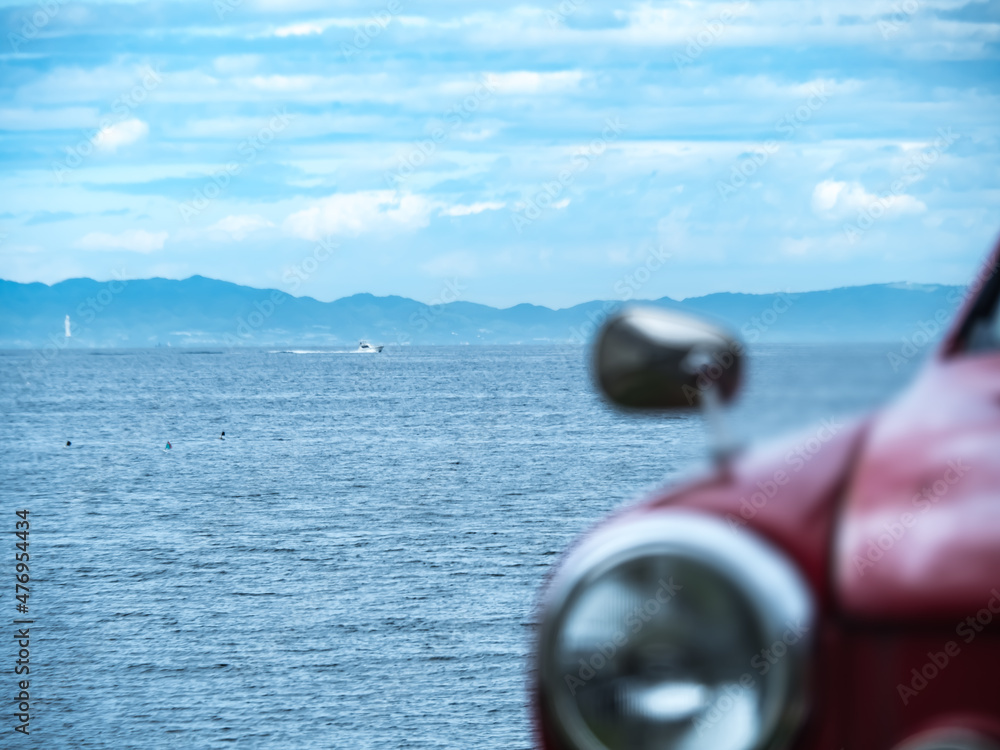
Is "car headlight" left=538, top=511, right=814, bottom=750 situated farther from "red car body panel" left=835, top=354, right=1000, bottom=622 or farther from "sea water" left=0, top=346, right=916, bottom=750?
"sea water" left=0, top=346, right=916, bottom=750

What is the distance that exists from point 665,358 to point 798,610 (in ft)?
1.95

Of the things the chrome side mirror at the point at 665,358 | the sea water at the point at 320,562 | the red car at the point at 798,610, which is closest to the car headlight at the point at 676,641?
the red car at the point at 798,610

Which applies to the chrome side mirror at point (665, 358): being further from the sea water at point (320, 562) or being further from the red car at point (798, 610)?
the red car at point (798, 610)

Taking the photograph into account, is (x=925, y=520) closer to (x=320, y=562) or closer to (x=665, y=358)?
(x=665, y=358)

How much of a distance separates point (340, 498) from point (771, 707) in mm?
77727

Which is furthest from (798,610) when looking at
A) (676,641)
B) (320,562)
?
(320,562)

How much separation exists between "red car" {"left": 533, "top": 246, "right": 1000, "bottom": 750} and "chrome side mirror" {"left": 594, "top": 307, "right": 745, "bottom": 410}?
0.24m

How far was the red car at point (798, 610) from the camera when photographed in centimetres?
145

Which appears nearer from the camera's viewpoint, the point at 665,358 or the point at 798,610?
the point at 798,610

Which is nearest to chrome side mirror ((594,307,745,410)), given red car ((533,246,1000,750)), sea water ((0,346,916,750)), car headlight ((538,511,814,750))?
sea water ((0,346,916,750))

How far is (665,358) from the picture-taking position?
2020 millimetres

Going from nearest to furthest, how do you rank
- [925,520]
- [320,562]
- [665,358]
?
[925,520]
[665,358]
[320,562]

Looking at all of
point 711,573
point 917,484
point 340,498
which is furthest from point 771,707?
point 340,498

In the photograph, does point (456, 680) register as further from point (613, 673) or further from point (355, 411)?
point (355, 411)
